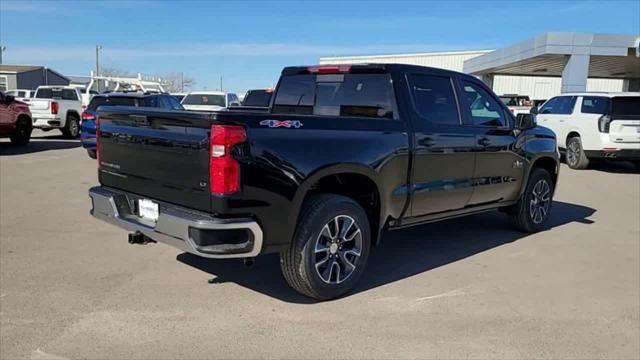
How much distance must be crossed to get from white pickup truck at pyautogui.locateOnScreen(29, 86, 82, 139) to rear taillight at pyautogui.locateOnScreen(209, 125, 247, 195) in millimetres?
16899

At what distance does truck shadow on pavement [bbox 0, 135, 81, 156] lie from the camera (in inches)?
592

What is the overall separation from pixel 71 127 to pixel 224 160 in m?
17.9

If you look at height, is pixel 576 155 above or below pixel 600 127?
below

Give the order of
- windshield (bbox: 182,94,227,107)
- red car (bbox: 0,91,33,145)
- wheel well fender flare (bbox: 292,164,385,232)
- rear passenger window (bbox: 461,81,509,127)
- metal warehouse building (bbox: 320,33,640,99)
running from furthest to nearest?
metal warehouse building (bbox: 320,33,640,99) < windshield (bbox: 182,94,227,107) < red car (bbox: 0,91,33,145) < rear passenger window (bbox: 461,81,509,127) < wheel well fender flare (bbox: 292,164,385,232)

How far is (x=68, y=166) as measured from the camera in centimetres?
1239

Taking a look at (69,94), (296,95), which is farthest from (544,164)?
(69,94)

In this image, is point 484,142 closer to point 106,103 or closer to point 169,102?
point 106,103

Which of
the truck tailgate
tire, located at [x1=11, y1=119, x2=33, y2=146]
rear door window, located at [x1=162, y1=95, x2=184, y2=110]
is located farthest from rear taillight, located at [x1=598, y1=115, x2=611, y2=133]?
tire, located at [x1=11, y1=119, x2=33, y2=146]

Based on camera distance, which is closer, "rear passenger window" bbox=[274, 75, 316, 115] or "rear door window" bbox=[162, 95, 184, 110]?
"rear passenger window" bbox=[274, 75, 316, 115]

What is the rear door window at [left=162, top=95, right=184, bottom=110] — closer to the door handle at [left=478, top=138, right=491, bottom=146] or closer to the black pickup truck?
the black pickup truck

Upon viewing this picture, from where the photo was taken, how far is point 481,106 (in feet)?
19.8

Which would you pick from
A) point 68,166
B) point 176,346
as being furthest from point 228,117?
point 68,166

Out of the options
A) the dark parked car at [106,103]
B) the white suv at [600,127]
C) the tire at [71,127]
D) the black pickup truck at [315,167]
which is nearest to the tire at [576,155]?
the white suv at [600,127]

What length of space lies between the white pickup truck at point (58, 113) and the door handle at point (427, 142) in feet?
54.4
